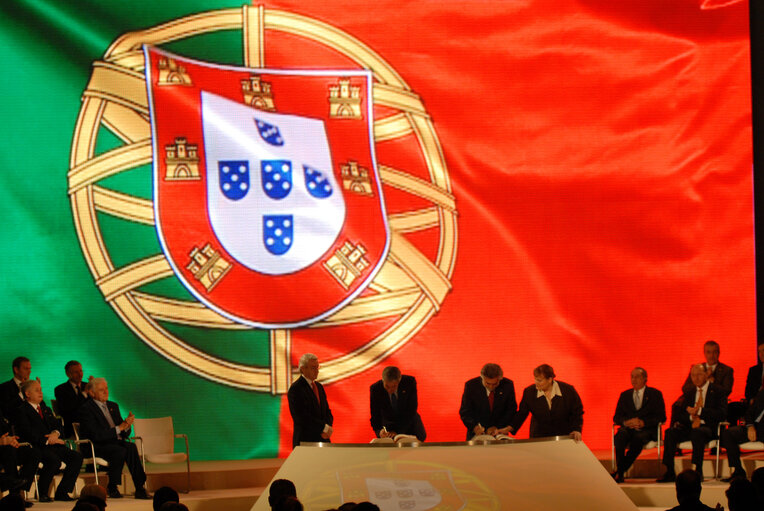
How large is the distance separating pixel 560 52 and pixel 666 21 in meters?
0.94

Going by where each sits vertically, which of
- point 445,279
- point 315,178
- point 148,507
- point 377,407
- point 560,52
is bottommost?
point 148,507

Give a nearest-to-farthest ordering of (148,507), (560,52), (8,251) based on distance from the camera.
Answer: (148,507) → (8,251) → (560,52)

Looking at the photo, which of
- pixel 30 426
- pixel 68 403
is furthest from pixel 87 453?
pixel 30 426

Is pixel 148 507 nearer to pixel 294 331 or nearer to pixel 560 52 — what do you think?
pixel 294 331

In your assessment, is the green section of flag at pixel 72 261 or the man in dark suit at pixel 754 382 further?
the green section of flag at pixel 72 261

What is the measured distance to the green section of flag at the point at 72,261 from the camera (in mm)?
8781

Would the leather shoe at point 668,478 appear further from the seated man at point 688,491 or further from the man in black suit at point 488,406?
the seated man at point 688,491

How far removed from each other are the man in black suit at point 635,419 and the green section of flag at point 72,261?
268 cm

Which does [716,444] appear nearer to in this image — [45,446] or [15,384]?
[45,446]

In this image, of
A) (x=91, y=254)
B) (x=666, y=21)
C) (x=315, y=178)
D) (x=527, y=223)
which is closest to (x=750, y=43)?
→ (x=666, y=21)

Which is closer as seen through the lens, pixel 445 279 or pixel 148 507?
pixel 148 507

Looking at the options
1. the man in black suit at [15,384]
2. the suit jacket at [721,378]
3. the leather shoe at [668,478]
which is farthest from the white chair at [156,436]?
the suit jacket at [721,378]

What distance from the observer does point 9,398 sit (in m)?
7.90

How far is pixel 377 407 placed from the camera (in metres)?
7.65
